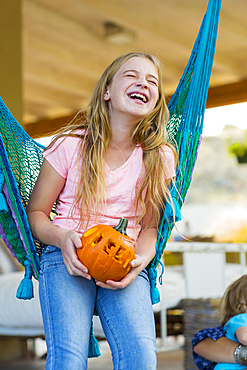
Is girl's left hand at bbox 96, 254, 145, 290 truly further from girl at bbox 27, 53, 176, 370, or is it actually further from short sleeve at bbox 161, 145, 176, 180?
short sleeve at bbox 161, 145, 176, 180

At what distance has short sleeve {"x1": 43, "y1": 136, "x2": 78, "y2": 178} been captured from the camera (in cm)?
124

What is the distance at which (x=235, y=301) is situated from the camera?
157cm

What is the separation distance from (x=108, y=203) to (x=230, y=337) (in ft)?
2.30

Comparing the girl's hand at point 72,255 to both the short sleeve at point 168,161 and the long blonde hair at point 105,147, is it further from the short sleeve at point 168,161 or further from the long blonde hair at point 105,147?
the short sleeve at point 168,161

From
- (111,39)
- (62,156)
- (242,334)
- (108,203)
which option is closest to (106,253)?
(108,203)

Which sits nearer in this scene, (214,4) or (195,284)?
(214,4)

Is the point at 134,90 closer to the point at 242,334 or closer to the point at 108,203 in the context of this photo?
the point at 108,203

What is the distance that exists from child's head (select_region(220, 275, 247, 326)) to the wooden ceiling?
193 cm

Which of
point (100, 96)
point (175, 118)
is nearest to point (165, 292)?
point (175, 118)

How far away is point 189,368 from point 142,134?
1433mm

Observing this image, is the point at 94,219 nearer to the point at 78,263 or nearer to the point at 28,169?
the point at 78,263

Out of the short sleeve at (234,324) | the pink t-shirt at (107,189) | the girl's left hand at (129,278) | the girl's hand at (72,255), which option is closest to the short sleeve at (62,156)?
the pink t-shirt at (107,189)

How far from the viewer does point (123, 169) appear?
1282 millimetres

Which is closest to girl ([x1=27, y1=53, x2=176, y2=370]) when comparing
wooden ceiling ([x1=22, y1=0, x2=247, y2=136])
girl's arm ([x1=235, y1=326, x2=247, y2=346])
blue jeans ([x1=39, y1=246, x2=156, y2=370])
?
blue jeans ([x1=39, y1=246, x2=156, y2=370])
